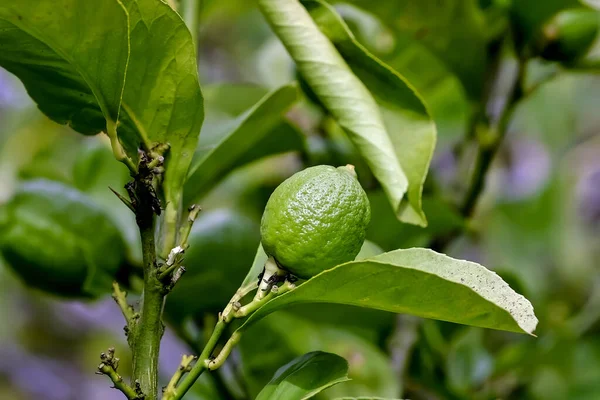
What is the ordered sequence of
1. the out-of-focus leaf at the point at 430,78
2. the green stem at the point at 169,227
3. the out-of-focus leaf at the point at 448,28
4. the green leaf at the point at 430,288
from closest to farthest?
1. the green leaf at the point at 430,288
2. the green stem at the point at 169,227
3. the out-of-focus leaf at the point at 448,28
4. the out-of-focus leaf at the point at 430,78

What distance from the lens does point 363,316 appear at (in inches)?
35.9

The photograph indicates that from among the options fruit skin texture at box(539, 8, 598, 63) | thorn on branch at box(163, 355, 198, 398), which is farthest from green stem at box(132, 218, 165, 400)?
fruit skin texture at box(539, 8, 598, 63)

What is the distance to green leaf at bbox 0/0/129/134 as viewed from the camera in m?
0.46

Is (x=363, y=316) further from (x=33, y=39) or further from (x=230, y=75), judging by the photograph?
(x=230, y=75)

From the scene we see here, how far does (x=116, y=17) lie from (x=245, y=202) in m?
0.70

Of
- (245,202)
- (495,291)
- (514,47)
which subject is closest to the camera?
(495,291)

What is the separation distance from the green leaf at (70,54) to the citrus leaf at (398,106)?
21 cm

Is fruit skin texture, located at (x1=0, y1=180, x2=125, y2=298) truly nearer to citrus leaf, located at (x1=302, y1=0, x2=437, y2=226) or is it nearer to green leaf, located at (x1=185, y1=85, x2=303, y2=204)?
green leaf, located at (x1=185, y1=85, x2=303, y2=204)

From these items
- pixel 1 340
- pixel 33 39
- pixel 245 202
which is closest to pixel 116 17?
pixel 33 39

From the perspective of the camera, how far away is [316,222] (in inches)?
18.9

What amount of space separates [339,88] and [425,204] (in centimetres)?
24

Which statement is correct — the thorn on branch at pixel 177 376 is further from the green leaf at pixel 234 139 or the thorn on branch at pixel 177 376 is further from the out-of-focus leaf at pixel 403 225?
the out-of-focus leaf at pixel 403 225

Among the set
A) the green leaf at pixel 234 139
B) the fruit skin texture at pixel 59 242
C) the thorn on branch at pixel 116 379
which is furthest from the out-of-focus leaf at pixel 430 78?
the thorn on branch at pixel 116 379

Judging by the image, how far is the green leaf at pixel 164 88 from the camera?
1.61 feet
